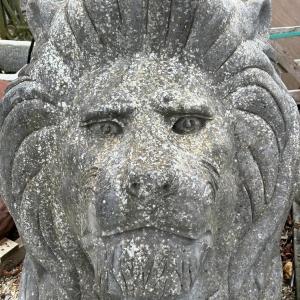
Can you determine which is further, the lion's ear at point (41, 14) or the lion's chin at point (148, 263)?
the lion's ear at point (41, 14)

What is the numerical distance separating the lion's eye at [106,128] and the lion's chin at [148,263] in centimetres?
24

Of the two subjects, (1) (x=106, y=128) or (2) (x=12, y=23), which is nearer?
(1) (x=106, y=128)

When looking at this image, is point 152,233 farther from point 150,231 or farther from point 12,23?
point 12,23

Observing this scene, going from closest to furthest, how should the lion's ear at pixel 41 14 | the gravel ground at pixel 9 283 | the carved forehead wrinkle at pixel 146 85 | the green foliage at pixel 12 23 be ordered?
1. the carved forehead wrinkle at pixel 146 85
2. the lion's ear at pixel 41 14
3. the gravel ground at pixel 9 283
4. the green foliage at pixel 12 23

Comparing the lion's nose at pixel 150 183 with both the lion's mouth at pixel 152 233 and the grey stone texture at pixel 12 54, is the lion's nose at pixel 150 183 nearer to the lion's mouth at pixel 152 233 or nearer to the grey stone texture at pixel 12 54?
the lion's mouth at pixel 152 233

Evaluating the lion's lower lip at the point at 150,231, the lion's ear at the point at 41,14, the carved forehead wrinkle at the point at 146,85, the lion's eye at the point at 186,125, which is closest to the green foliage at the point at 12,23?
the lion's ear at the point at 41,14

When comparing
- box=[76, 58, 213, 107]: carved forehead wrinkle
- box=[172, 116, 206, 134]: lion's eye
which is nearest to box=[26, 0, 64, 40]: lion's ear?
box=[76, 58, 213, 107]: carved forehead wrinkle

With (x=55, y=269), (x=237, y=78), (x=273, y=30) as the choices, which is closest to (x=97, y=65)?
(x=237, y=78)

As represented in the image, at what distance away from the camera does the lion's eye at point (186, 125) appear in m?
1.38

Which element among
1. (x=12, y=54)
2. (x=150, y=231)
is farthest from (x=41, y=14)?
(x=12, y=54)

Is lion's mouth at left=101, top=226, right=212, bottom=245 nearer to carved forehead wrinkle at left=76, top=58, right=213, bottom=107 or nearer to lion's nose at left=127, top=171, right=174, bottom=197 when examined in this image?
lion's nose at left=127, top=171, right=174, bottom=197

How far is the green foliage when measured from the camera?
4.77m

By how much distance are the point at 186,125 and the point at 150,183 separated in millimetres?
192

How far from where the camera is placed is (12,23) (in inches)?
193
